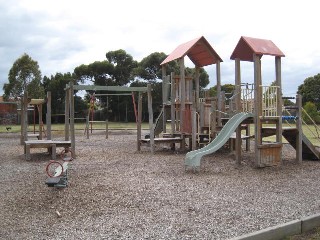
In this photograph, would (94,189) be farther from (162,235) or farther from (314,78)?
(314,78)

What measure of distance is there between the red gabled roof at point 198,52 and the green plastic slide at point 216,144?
175 inches

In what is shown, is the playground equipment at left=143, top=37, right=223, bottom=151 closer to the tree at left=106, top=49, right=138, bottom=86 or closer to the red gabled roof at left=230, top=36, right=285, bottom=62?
the red gabled roof at left=230, top=36, right=285, bottom=62

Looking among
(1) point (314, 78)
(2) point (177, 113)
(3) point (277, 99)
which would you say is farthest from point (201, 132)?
(1) point (314, 78)

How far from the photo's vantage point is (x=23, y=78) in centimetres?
4481

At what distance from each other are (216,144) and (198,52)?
6.29 meters

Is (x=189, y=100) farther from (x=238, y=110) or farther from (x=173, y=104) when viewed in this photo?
(x=238, y=110)

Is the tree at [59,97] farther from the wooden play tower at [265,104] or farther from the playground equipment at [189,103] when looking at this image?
the wooden play tower at [265,104]

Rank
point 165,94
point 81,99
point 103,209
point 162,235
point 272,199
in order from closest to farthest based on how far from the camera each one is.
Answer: point 162,235 < point 103,209 < point 272,199 < point 165,94 < point 81,99

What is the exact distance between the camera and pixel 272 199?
6625mm

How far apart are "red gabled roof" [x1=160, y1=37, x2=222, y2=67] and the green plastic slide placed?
14.6 feet

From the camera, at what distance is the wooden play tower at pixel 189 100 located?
1438cm

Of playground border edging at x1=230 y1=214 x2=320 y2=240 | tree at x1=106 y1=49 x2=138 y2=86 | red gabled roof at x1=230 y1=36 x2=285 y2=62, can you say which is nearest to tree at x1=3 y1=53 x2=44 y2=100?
tree at x1=106 y1=49 x2=138 y2=86

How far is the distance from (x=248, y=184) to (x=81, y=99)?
47.9m

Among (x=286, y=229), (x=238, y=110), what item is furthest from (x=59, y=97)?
(x=286, y=229)
